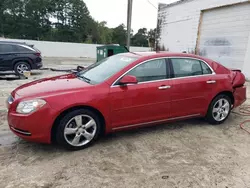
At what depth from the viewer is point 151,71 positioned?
3.74m

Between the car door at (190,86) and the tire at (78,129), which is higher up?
the car door at (190,86)

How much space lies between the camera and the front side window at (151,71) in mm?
3609

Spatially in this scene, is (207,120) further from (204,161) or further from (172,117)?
(204,161)

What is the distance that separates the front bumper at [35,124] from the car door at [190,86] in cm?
211

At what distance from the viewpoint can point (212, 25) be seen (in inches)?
437

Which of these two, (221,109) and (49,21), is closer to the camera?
(221,109)

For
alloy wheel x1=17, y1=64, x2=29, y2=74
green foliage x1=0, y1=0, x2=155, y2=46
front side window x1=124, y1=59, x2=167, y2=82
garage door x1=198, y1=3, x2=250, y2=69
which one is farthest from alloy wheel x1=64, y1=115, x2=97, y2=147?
green foliage x1=0, y1=0, x2=155, y2=46

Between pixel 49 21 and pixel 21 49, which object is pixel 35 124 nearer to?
pixel 21 49

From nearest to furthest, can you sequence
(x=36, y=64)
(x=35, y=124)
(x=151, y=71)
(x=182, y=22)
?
(x=35, y=124) → (x=151, y=71) → (x=36, y=64) → (x=182, y=22)

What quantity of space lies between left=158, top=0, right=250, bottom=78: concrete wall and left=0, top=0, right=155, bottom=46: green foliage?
29903 mm

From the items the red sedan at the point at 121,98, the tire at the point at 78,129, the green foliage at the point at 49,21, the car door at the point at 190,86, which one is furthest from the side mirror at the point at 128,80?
the green foliage at the point at 49,21

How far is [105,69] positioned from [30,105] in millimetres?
1426

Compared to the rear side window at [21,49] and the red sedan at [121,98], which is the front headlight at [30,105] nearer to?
the red sedan at [121,98]

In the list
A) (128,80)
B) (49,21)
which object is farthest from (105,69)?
(49,21)
